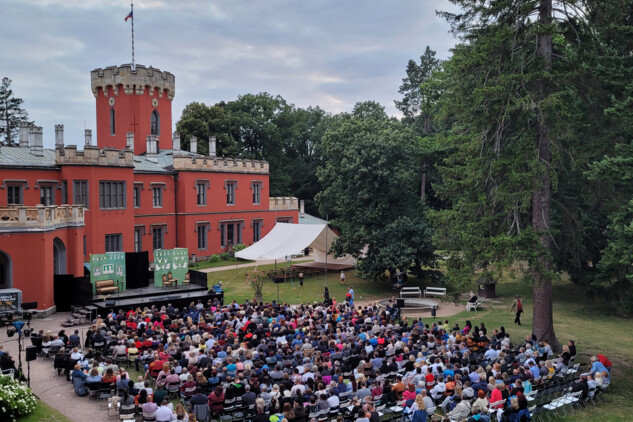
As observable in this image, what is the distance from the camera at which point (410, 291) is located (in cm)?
2923

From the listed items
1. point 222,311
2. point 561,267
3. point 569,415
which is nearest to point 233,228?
point 222,311

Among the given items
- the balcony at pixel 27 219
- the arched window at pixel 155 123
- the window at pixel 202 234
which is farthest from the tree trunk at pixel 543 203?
the arched window at pixel 155 123

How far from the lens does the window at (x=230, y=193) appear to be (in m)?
43.8

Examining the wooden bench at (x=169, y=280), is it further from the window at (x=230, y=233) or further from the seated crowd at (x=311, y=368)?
the window at (x=230, y=233)

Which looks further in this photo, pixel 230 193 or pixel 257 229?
pixel 257 229

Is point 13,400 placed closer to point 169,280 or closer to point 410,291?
point 169,280

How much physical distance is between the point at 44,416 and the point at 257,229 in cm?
3420

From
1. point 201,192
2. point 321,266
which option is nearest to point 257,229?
point 201,192

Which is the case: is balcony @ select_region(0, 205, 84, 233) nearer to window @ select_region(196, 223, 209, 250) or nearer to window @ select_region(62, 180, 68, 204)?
window @ select_region(62, 180, 68, 204)

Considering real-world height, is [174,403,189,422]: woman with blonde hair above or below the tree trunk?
below

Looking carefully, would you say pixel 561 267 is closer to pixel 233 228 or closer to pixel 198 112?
pixel 233 228

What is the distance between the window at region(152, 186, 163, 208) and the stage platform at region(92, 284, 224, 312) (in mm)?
11622

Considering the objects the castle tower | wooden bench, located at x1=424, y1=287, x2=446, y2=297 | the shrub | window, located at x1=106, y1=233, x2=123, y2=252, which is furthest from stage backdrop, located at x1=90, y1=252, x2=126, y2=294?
the castle tower

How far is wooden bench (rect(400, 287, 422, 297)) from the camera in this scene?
90.4 ft
